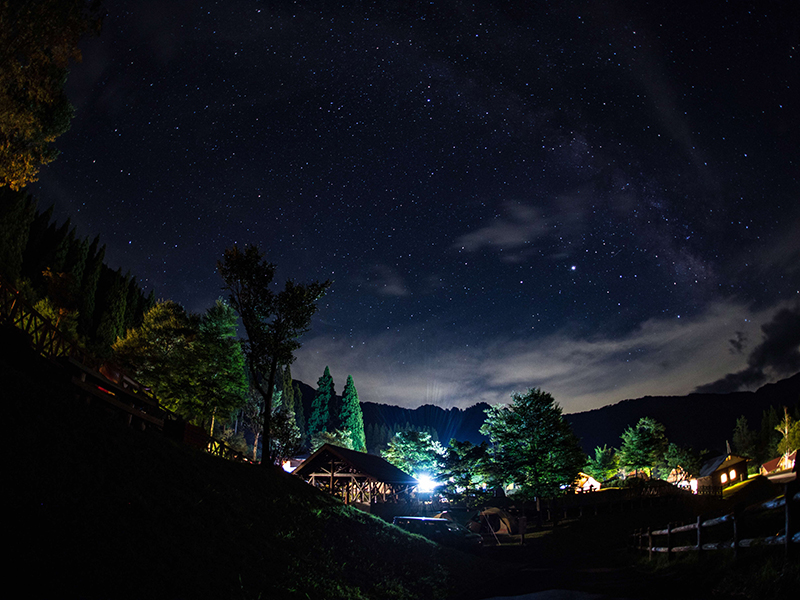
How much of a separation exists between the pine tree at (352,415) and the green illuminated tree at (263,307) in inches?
1926

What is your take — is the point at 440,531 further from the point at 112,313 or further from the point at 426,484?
the point at 112,313

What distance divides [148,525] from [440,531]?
24.1 metres

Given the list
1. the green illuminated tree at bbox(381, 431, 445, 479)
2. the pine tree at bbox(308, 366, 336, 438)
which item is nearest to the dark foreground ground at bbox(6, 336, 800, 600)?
the green illuminated tree at bbox(381, 431, 445, 479)

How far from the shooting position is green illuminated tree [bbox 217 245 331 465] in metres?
24.7

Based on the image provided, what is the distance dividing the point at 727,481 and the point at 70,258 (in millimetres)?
106729

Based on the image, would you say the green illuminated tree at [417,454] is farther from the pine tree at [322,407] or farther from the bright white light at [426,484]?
the pine tree at [322,407]

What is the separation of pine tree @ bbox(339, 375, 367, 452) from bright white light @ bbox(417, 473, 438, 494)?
2493 centimetres

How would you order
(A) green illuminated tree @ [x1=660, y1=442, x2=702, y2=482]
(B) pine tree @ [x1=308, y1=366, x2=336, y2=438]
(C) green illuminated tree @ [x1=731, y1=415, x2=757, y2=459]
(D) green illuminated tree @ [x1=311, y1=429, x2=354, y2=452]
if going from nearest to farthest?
(D) green illuminated tree @ [x1=311, y1=429, x2=354, y2=452], (A) green illuminated tree @ [x1=660, y1=442, x2=702, y2=482], (B) pine tree @ [x1=308, y1=366, x2=336, y2=438], (C) green illuminated tree @ [x1=731, y1=415, x2=757, y2=459]

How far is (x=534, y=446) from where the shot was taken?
1606 inches

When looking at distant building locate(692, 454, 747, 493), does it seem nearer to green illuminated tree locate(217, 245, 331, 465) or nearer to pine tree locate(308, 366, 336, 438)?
pine tree locate(308, 366, 336, 438)

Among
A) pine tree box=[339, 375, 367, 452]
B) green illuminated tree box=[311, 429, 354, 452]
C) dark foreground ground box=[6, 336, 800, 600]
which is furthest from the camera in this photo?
pine tree box=[339, 375, 367, 452]

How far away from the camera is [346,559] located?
45.3 feet

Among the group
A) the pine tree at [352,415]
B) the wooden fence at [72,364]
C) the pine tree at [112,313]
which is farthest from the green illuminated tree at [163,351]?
the pine tree at [352,415]

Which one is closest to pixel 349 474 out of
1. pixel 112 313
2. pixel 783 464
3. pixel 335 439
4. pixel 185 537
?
pixel 185 537
